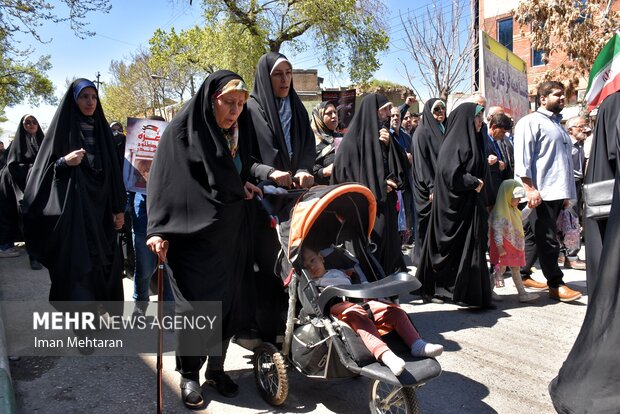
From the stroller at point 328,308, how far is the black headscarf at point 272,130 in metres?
0.51

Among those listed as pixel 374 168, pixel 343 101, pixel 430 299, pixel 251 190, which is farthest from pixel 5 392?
pixel 343 101

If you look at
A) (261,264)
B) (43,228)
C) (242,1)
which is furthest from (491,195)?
(242,1)

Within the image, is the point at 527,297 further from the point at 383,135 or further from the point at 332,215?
the point at 332,215

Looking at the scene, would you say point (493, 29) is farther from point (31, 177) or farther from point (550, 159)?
point (31, 177)

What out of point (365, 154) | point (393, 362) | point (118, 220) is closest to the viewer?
point (393, 362)

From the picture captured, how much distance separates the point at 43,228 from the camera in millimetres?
4352

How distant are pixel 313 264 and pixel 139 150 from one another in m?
2.97

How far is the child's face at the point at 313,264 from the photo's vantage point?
10.7 feet

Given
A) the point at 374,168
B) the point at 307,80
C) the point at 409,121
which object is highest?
the point at 307,80

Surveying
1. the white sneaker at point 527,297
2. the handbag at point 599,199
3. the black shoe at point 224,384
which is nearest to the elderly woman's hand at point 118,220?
the black shoe at point 224,384

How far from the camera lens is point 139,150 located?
5.43m

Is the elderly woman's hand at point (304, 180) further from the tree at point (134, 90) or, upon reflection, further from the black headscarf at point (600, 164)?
the tree at point (134, 90)

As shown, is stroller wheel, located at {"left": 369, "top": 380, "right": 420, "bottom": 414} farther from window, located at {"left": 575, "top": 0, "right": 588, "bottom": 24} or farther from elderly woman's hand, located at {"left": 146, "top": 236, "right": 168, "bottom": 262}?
window, located at {"left": 575, "top": 0, "right": 588, "bottom": 24}

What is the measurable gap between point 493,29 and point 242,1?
1432cm
